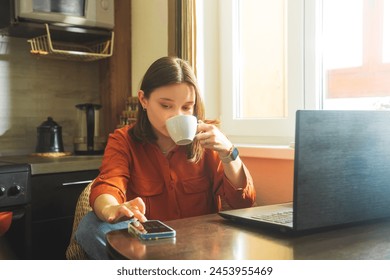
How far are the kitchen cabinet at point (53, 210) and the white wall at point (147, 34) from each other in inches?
26.5

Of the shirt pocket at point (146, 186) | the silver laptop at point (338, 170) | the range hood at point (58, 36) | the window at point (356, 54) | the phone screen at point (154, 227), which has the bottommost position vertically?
the phone screen at point (154, 227)

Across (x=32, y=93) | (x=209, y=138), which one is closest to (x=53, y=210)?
(x=32, y=93)

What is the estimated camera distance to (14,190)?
5.99ft

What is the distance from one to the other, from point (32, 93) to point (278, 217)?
5.77 ft

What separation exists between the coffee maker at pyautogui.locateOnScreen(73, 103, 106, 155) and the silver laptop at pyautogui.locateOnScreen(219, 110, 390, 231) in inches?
57.0

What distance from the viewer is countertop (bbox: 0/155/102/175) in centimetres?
192

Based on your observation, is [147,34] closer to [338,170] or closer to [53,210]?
[53,210]

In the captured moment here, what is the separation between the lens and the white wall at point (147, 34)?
2.27 metres

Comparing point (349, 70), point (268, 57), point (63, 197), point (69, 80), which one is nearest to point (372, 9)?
point (349, 70)

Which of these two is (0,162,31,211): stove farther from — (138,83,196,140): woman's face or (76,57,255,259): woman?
(138,83,196,140): woman's face

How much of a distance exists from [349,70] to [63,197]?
1257 millimetres

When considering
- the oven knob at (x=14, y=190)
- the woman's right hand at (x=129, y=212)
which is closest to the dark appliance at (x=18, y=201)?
the oven knob at (x=14, y=190)

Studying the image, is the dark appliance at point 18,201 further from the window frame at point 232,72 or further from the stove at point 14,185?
the window frame at point 232,72

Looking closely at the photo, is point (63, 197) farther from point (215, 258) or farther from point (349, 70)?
point (215, 258)
